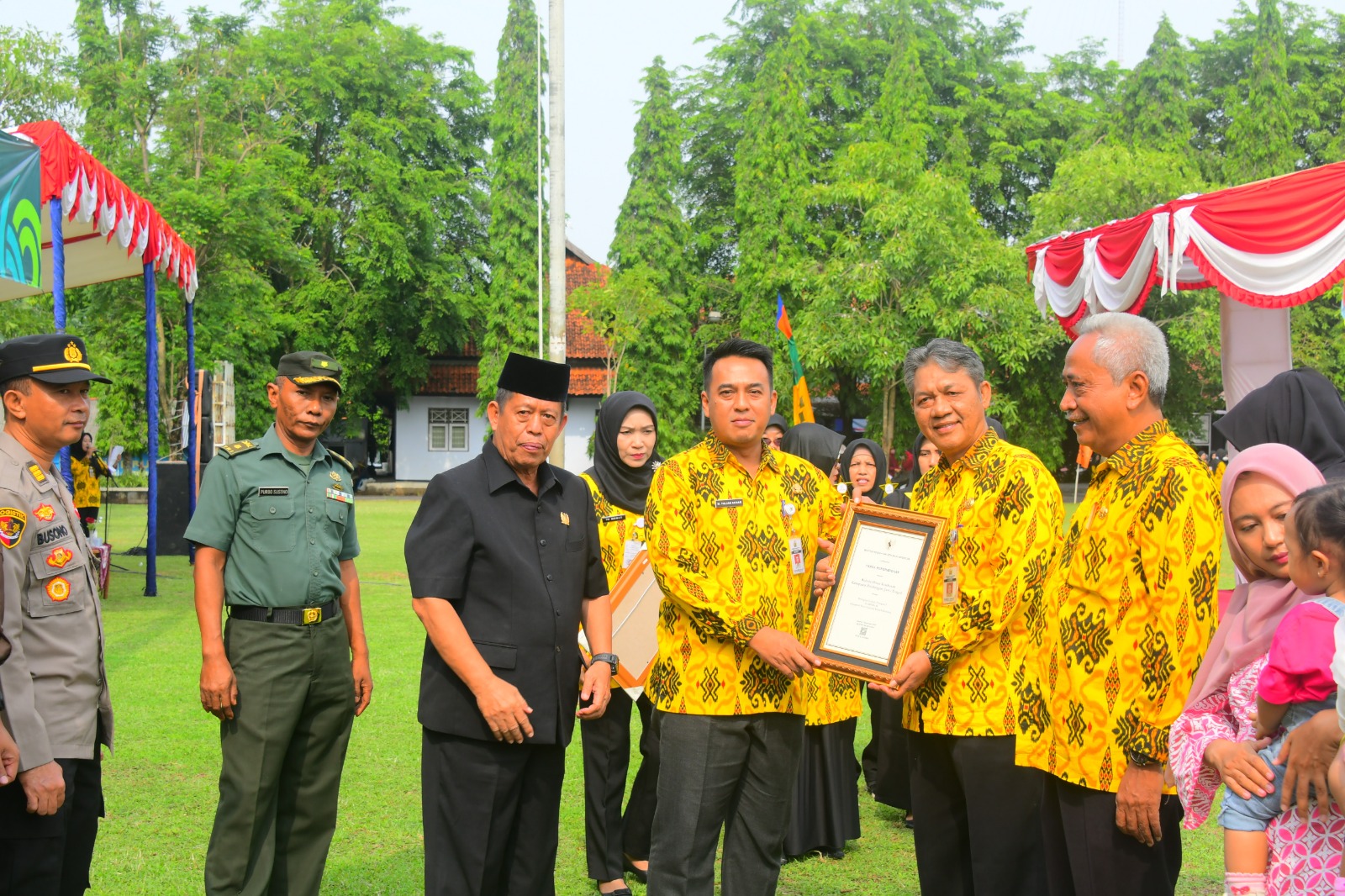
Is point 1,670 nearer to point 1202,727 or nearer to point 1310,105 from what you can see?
point 1202,727

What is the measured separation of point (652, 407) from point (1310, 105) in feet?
120

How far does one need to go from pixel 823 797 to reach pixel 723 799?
1.74 meters

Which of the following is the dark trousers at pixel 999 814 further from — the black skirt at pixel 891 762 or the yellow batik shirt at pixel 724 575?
the black skirt at pixel 891 762

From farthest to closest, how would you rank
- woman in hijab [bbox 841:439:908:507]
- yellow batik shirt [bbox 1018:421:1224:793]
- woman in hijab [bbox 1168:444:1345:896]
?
woman in hijab [bbox 841:439:908:507]
yellow batik shirt [bbox 1018:421:1224:793]
woman in hijab [bbox 1168:444:1345:896]

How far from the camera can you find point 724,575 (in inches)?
137

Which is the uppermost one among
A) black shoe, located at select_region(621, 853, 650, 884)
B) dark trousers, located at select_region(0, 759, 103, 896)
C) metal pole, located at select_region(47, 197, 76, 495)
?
metal pole, located at select_region(47, 197, 76, 495)

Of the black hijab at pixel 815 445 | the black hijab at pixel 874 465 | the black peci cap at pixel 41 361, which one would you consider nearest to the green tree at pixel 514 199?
the black hijab at pixel 874 465

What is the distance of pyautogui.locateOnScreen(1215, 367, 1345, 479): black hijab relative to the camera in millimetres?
3633

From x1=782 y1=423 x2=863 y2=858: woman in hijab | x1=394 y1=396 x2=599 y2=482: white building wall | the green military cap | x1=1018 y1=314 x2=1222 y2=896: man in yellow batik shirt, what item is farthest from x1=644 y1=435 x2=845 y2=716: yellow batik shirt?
x1=394 y1=396 x2=599 y2=482: white building wall

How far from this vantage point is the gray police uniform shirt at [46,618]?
9.91 feet

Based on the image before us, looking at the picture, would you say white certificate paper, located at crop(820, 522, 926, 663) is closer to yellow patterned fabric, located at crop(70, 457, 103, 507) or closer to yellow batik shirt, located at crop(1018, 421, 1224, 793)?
yellow batik shirt, located at crop(1018, 421, 1224, 793)

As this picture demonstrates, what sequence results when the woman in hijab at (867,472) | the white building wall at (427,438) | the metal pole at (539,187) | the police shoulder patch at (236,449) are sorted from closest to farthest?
the police shoulder patch at (236,449) → the woman in hijab at (867,472) → the metal pole at (539,187) → the white building wall at (427,438)

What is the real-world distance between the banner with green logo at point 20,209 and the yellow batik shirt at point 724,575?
16.4 feet

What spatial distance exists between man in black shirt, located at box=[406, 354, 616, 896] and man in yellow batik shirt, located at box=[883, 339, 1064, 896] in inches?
41.9
